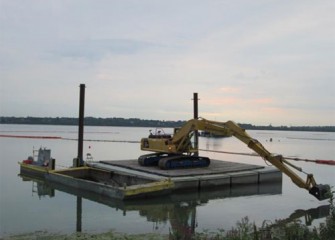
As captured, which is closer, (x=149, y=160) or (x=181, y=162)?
(x=181, y=162)

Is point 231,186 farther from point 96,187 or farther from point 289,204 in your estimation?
point 96,187

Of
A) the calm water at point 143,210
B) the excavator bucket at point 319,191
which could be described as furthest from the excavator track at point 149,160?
the excavator bucket at point 319,191

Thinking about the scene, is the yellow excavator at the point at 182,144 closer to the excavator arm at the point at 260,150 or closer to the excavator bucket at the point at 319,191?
the excavator arm at the point at 260,150

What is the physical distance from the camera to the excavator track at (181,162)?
20.8 m

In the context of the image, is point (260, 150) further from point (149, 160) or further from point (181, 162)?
point (149, 160)

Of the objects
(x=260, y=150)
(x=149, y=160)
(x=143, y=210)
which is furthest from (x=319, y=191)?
(x=149, y=160)

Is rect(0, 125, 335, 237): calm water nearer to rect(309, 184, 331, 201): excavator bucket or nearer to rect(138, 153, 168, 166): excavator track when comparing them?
rect(309, 184, 331, 201): excavator bucket

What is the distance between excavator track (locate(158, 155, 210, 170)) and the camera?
20.8m

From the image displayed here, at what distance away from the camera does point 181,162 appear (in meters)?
21.2

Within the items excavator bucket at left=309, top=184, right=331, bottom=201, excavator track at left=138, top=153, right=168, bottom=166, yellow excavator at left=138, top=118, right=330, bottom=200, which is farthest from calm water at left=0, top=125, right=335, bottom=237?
excavator track at left=138, top=153, right=168, bottom=166

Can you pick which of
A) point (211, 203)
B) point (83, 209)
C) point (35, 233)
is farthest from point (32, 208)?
point (211, 203)

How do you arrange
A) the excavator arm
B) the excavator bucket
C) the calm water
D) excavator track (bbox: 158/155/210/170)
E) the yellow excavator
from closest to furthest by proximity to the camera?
the calm water → the excavator bucket → the excavator arm → the yellow excavator → excavator track (bbox: 158/155/210/170)

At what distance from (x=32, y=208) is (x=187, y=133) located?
8705 mm

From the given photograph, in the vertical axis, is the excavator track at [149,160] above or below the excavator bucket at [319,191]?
above
